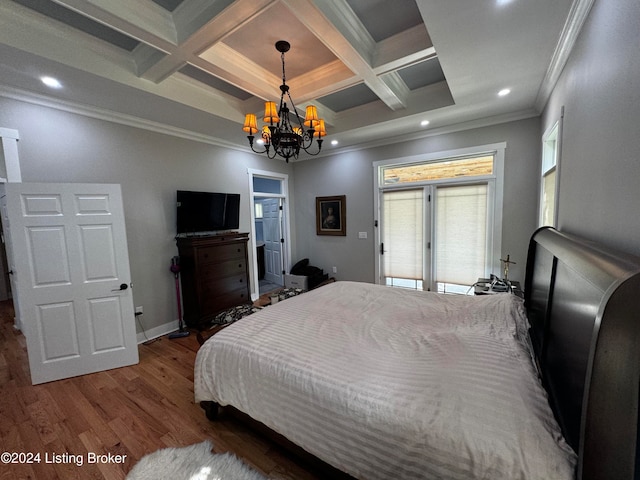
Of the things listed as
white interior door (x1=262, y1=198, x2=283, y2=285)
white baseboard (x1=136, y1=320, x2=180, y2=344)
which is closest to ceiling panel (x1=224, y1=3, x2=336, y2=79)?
white interior door (x1=262, y1=198, x2=283, y2=285)

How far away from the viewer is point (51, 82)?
2.21 meters

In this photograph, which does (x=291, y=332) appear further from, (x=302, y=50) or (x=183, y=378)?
(x=302, y=50)

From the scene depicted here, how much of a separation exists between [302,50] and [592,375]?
9.14ft

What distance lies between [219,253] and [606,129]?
380cm

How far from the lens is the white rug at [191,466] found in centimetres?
145

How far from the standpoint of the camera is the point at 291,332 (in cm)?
169

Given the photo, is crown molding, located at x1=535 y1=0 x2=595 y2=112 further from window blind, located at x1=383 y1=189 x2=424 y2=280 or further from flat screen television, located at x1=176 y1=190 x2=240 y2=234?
flat screen television, located at x1=176 y1=190 x2=240 y2=234

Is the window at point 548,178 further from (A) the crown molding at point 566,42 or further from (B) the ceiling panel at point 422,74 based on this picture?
(B) the ceiling panel at point 422,74

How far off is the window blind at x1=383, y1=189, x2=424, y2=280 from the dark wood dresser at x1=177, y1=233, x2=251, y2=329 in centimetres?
247

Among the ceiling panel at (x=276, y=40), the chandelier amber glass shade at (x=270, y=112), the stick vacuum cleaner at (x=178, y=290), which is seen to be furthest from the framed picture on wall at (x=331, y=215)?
the chandelier amber glass shade at (x=270, y=112)

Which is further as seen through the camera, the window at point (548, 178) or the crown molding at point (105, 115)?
the window at point (548, 178)

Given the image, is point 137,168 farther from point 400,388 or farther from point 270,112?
point 400,388

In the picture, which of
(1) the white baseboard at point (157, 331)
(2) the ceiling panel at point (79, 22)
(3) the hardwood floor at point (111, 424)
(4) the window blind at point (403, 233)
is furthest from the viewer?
(4) the window blind at point (403, 233)

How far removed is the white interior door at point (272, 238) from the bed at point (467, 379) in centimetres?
361
